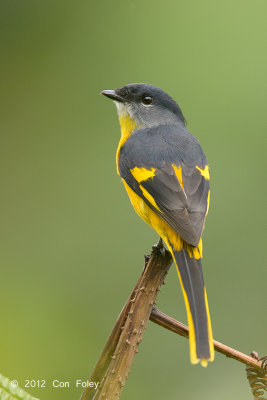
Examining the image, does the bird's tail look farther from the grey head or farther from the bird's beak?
the bird's beak

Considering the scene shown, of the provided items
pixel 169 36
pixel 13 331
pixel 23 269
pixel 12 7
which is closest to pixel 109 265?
pixel 23 269

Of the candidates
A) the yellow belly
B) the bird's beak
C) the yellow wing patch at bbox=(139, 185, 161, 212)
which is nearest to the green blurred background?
the bird's beak

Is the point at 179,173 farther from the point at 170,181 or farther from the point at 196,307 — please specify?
the point at 196,307

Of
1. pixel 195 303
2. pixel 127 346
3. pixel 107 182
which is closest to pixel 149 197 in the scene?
pixel 195 303

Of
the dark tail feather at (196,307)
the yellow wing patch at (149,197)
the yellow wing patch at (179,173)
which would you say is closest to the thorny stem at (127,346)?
the dark tail feather at (196,307)

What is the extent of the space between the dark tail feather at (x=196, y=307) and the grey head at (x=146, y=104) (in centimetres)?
153

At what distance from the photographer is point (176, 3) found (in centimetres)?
547

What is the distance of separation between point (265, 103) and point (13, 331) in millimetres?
2495

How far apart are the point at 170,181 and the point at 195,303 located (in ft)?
2.88

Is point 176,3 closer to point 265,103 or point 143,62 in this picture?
point 143,62

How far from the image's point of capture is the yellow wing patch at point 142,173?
3342mm

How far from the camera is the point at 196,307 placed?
2535mm

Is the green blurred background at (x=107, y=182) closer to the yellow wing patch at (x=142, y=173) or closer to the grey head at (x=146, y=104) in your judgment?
the grey head at (x=146, y=104)

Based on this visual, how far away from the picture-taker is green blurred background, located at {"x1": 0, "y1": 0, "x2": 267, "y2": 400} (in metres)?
4.14
